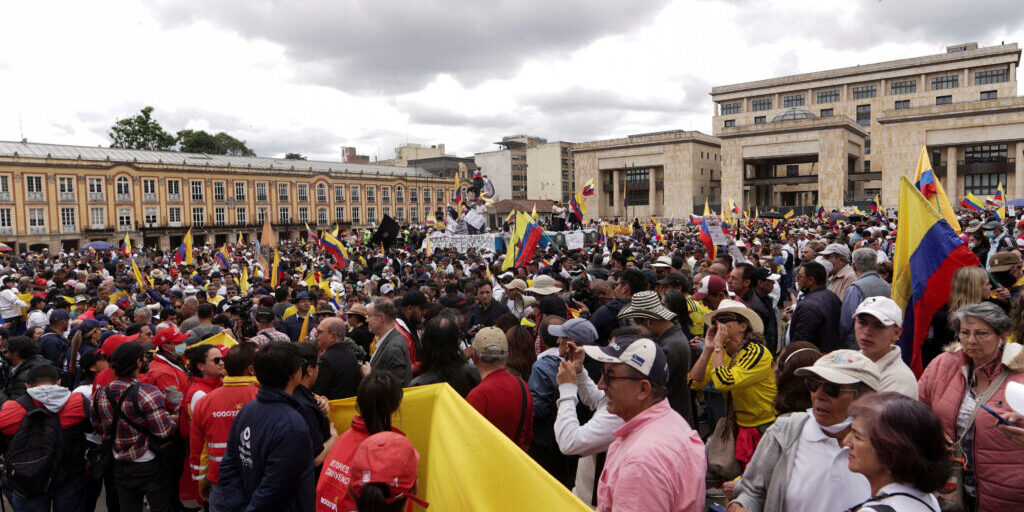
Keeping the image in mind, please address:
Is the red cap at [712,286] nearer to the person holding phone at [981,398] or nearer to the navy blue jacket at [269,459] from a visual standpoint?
the person holding phone at [981,398]

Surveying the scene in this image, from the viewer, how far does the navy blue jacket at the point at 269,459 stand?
10.6 feet

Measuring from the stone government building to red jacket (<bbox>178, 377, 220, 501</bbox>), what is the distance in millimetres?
47479

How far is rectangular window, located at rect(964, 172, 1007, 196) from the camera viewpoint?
49.2 m

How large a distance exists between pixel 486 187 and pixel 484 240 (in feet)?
23.6

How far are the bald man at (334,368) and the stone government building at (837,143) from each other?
154ft

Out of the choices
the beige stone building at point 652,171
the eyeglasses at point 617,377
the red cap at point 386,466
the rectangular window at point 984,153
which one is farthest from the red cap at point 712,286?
the rectangular window at point 984,153

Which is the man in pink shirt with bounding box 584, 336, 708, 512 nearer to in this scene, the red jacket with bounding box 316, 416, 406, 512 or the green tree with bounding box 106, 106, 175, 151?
the red jacket with bounding box 316, 416, 406, 512

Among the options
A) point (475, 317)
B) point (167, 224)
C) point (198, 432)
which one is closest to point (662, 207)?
point (167, 224)

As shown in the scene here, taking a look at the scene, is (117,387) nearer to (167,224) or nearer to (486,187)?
(486,187)

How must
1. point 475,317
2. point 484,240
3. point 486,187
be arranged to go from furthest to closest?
point 486,187, point 484,240, point 475,317

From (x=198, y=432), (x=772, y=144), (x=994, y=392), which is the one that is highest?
(x=772, y=144)

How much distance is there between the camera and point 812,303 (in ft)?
18.5

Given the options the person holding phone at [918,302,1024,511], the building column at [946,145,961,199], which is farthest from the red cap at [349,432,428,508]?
the building column at [946,145,961,199]

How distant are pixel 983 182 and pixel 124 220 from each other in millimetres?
76861
